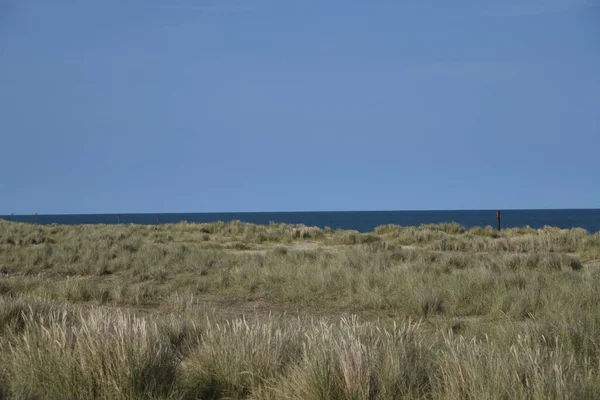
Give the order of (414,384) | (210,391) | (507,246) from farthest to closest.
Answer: (507,246), (210,391), (414,384)

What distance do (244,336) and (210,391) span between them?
0.68 m

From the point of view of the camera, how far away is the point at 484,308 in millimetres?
10867

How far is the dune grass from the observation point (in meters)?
4.57

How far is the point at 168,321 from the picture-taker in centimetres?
742

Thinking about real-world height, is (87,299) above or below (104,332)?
below

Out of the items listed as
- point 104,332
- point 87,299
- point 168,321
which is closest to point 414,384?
point 104,332

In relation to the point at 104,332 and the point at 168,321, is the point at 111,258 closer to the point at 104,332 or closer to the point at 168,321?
the point at 168,321

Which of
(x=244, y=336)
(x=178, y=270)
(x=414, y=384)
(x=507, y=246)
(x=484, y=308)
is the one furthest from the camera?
(x=507, y=246)

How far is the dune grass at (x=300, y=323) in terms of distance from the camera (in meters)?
4.57

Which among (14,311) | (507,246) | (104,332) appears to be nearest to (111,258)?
(14,311)

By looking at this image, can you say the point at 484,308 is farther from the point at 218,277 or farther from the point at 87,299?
the point at 87,299

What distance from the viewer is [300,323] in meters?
7.37

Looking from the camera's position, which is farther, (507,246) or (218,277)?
(507,246)

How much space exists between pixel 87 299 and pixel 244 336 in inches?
312
